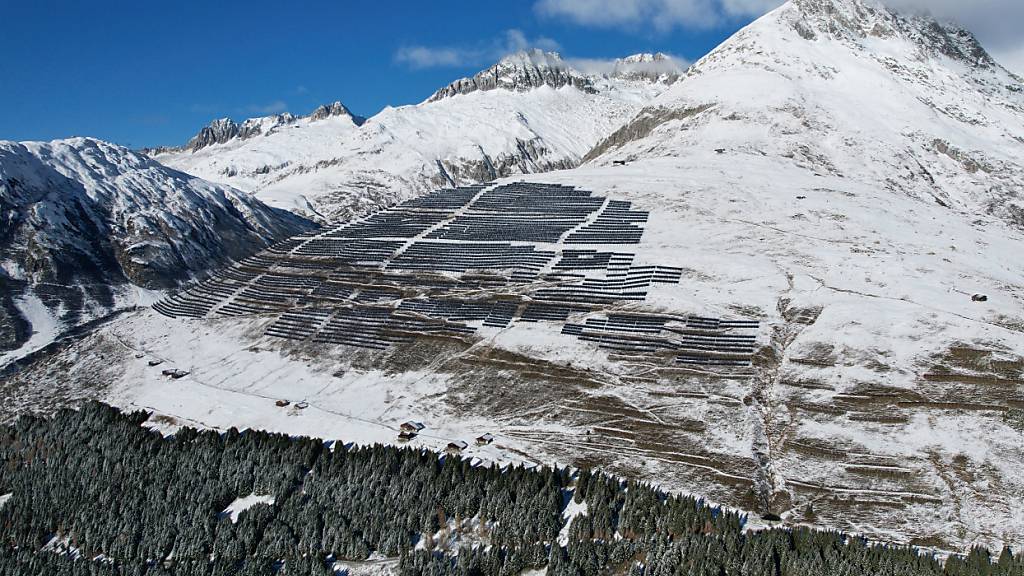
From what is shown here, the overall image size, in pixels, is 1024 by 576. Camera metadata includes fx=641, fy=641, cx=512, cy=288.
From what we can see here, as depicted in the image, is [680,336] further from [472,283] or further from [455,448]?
[472,283]

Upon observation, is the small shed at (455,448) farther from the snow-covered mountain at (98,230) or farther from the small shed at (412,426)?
the snow-covered mountain at (98,230)

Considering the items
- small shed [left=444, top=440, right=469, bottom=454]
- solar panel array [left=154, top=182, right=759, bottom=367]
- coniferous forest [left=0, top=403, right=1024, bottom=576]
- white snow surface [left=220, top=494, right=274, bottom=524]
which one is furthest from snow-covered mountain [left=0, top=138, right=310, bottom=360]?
small shed [left=444, top=440, right=469, bottom=454]

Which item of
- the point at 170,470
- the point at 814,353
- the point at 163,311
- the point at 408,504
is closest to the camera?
the point at 408,504

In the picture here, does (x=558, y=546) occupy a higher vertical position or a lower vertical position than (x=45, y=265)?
lower

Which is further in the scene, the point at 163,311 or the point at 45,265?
the point at 45,265

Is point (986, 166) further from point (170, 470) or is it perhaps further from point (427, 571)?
point (170, 470)

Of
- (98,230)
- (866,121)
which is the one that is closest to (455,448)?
(98,230)

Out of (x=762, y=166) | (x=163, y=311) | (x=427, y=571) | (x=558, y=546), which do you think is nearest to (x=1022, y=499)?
(x=558, y=546)
